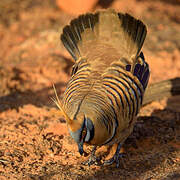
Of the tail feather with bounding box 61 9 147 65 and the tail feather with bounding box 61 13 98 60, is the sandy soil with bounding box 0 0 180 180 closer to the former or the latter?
the tail feather with bounding box 61 9 147 65

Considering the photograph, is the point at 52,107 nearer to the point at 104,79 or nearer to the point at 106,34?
the point at 106,34

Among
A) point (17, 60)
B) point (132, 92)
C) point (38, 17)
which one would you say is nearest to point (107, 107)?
point (132, 92)

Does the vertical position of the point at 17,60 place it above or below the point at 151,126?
above

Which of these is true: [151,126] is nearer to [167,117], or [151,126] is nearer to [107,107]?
[167,117]

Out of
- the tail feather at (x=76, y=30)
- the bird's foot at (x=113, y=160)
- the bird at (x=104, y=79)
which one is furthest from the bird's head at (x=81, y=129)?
the tail feather at (x=76, y=30)

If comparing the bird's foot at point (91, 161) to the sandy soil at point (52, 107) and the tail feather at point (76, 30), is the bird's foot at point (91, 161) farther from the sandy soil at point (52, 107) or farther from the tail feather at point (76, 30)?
the tail feather at point (76, 30)

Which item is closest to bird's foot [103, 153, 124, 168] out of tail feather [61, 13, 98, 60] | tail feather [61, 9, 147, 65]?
tail feather [61, 9, 147, 65]
